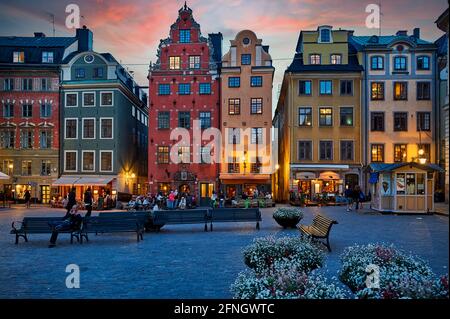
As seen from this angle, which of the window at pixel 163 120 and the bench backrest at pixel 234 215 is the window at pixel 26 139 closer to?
the window at pixel 163 120

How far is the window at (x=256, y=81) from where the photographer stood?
43.1 metres

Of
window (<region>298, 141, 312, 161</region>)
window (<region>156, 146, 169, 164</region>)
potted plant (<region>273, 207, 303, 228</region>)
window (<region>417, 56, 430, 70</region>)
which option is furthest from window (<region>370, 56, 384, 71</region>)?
potted plant (<region>273, 207, 303, 228</region>)

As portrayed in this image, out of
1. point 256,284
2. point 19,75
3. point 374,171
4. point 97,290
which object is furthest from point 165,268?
point 19,75

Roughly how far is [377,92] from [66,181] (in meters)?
31.6

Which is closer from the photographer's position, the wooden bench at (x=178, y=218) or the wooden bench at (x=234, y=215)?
the wooden bench at (x=178, y=218)

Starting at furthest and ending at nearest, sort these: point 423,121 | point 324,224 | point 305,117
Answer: point 305,117
point 423,121
point 324,224

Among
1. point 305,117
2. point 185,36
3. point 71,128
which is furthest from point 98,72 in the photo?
point 305,117

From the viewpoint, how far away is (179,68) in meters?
44.2

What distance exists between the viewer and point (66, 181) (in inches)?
1699

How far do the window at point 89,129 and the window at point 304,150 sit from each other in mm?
21180

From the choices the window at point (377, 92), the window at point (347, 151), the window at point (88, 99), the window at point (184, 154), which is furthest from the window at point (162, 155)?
the window at point (377, 92)

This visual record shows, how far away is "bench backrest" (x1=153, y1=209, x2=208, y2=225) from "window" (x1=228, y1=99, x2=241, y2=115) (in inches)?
992

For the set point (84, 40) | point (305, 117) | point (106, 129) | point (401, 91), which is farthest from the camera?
point (84, 40)

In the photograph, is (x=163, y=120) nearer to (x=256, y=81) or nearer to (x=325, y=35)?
(x=256, y=81)
